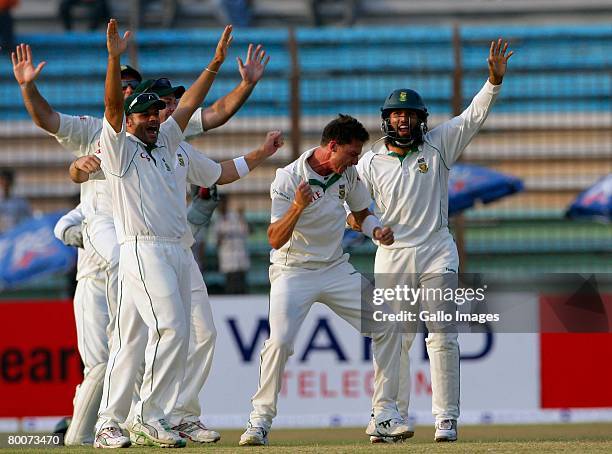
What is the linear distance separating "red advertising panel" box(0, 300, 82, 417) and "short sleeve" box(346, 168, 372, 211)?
3930mm

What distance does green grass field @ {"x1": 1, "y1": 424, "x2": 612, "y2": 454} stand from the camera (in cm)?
785

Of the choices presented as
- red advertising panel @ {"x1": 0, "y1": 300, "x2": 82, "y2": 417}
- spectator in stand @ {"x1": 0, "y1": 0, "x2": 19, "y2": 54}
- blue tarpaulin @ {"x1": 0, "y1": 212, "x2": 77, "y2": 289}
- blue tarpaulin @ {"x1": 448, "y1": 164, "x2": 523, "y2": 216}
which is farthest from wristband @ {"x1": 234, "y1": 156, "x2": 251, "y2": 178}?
spectator in stand @ {"x1": 0, "y1": 0, "x2": 19, "y2": 54}

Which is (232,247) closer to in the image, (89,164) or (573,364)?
(573,364)

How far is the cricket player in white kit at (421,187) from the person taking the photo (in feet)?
29.5

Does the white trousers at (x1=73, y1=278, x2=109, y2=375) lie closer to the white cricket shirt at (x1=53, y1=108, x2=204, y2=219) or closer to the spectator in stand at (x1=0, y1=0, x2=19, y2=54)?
the white cricket shirt at (x1=53, y1=108, x2=204, y2=219)

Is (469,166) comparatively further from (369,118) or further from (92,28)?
(92,28)

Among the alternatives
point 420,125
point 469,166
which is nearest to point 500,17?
point 469,166

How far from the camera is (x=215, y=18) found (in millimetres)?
19016

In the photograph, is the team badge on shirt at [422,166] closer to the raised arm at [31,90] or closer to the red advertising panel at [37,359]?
the raised arm at [31,90]

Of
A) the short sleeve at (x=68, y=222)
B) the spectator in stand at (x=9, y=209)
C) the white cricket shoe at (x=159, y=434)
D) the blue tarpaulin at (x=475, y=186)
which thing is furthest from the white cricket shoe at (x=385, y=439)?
the spectator in stand at (x=9, y=209)

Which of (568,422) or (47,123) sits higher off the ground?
(47,123)

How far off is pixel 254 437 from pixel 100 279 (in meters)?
1.58

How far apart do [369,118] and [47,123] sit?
8301mm
